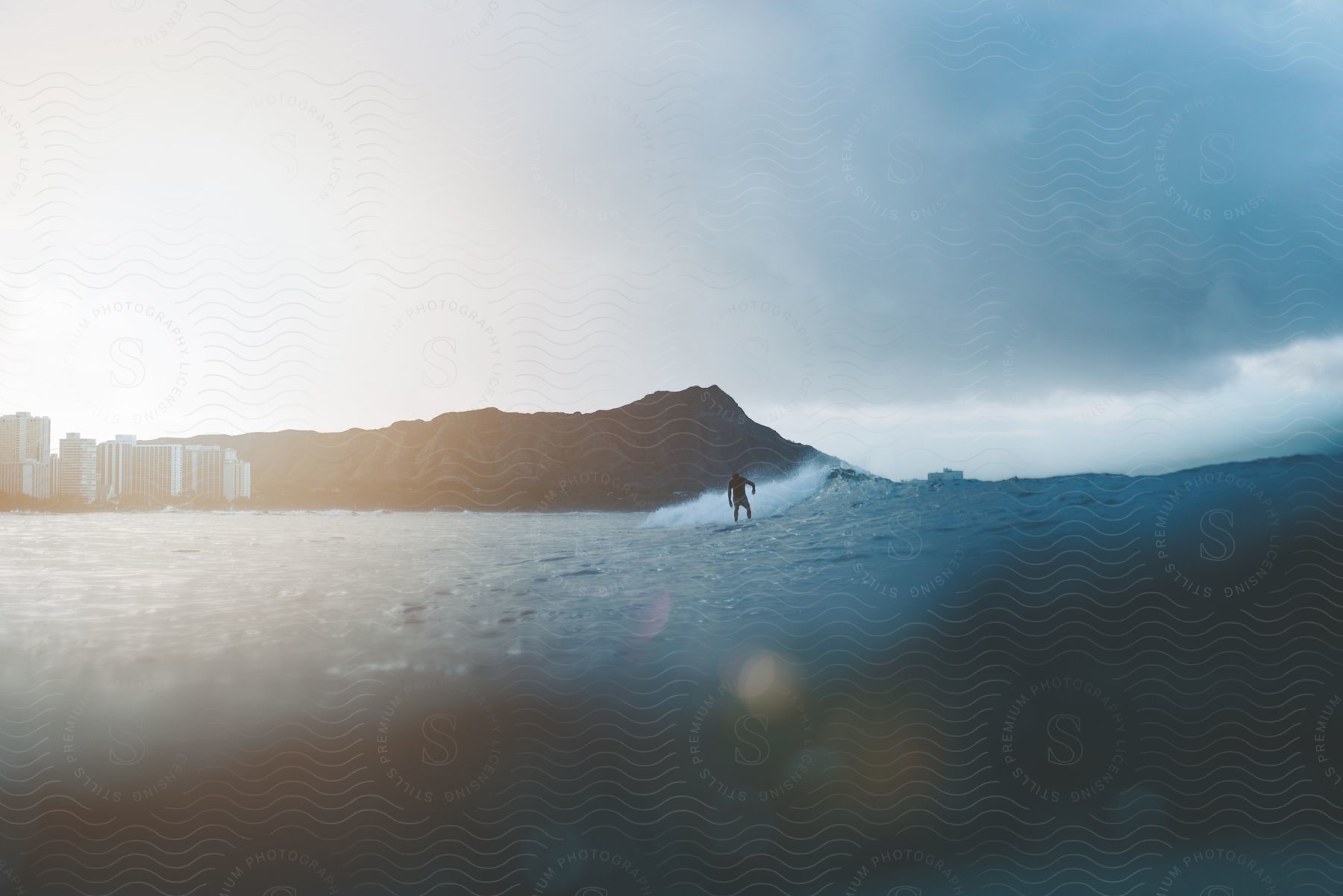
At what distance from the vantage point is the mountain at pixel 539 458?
597cm

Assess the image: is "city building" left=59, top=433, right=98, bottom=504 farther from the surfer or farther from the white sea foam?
the surfer

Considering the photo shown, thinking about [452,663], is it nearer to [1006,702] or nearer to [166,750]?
[166,750]

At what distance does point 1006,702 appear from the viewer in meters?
5.88

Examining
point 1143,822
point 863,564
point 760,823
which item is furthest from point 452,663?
point 1143,822

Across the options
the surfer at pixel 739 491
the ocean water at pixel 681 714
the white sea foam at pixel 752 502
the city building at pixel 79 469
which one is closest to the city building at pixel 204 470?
the ocean water at pixel 681 714

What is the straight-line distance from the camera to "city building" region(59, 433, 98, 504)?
258 inches

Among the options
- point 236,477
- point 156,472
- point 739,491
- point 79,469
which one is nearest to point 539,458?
point 739,491

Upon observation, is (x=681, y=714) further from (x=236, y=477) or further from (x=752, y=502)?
(x=236, y=477)

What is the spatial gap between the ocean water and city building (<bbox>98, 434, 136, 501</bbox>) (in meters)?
0.59

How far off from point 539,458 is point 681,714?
93.9 inches

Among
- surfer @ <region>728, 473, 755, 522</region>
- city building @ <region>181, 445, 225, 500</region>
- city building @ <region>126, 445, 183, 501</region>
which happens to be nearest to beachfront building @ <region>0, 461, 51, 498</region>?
city building @ <region>126, 445, 183, 501</region>

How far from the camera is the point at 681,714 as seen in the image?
5660mm

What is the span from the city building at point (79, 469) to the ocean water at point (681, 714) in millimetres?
499

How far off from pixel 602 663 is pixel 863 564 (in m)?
2.51
